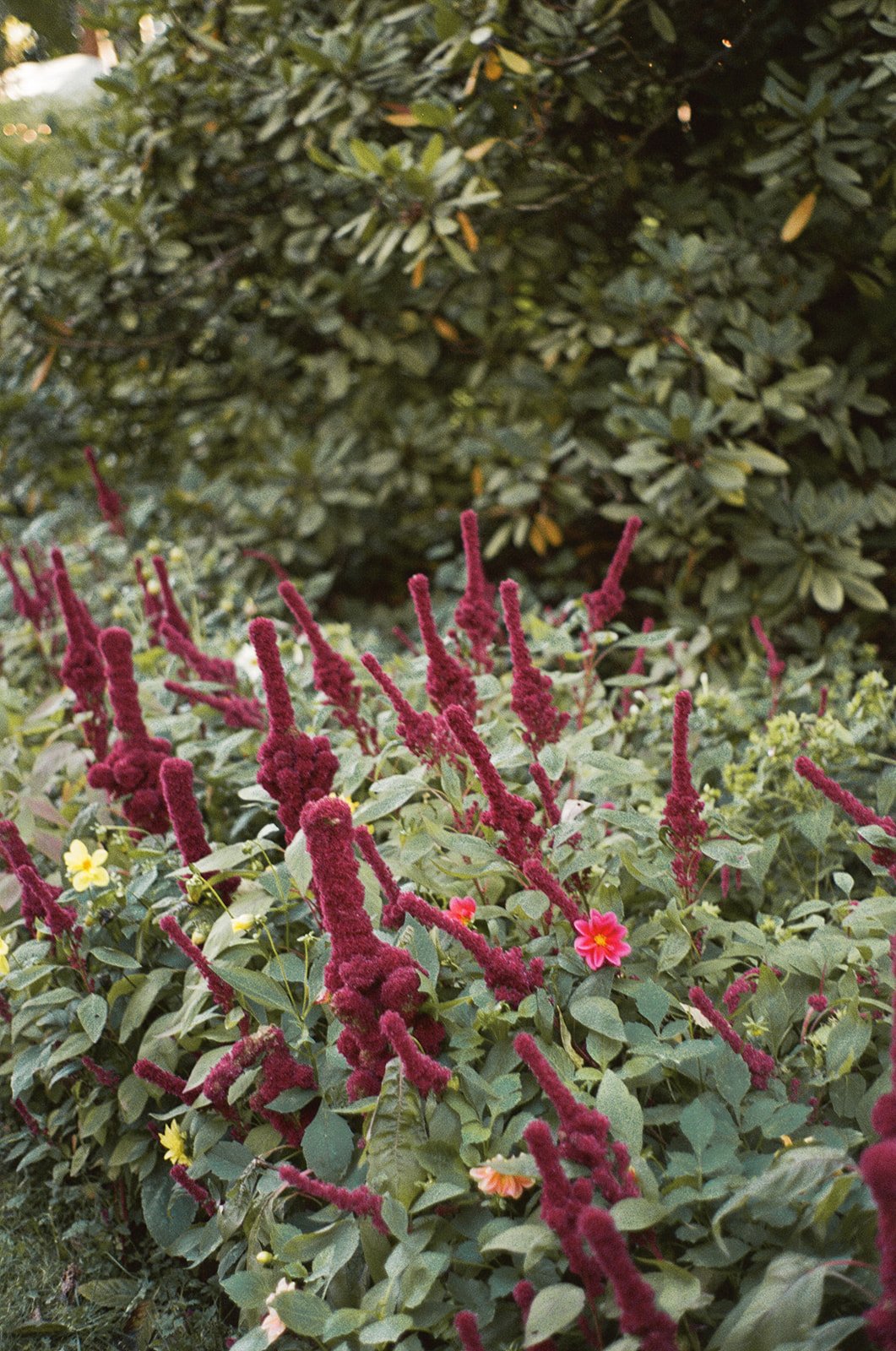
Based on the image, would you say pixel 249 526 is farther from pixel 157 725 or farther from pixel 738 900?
pixel 738 900

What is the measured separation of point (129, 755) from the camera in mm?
1748

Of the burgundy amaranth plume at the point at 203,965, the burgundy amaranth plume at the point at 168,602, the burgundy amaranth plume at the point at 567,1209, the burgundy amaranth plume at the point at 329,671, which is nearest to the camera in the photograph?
the burgundy amaranth plume at the point at 567,1209

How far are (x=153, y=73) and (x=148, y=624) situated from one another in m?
1.92

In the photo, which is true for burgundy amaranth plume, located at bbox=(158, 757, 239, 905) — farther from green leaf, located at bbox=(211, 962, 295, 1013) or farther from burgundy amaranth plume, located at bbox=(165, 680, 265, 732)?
burgundy amaranth plume, located at bbox=(165, 680, 265, 732)

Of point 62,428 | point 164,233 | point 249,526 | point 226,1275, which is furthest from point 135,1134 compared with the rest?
point 62,428

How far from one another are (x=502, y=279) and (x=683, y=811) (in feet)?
8.91

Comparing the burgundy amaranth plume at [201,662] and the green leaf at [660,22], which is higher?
the green leaf at [660,22]

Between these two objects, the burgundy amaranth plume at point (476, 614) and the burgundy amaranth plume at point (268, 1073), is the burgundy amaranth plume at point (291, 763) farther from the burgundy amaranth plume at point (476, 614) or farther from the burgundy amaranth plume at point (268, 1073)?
the burgundy amaranth plume at point (476, 614)

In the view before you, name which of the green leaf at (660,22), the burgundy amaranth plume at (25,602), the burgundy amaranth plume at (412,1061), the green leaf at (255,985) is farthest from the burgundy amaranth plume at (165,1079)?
the green leaf at (660,22)

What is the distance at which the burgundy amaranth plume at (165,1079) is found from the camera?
1350 millimetres

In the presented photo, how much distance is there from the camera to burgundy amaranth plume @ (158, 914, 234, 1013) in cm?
130

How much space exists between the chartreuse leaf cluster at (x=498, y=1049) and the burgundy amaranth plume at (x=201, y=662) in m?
0.25

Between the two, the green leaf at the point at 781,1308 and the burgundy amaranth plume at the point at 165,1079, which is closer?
the green leaf at the point at 781,1308

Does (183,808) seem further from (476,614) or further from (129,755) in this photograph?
(476,614)
